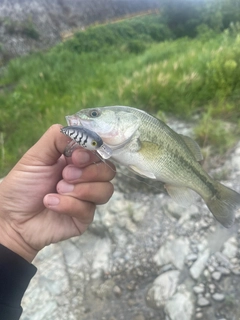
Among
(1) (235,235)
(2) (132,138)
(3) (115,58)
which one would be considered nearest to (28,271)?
(2) (132,138)

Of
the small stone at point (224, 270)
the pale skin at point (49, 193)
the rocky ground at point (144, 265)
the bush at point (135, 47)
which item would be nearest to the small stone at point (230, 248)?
the rocky ground at point (144, 265)

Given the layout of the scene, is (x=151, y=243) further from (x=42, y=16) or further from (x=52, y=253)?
(x=42, y=16)

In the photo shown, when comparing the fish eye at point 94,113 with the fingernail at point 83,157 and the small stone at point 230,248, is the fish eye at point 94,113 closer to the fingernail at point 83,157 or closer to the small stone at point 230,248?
the fingernail at point 83,157

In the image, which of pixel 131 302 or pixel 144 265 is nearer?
pixel 131 302

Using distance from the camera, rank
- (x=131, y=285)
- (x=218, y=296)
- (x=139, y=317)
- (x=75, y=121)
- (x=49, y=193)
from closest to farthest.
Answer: (x=75, y=121) < (x=49, y=193) < (x=218, y=296) < (x=139, y=317) < (x=131, y=285)

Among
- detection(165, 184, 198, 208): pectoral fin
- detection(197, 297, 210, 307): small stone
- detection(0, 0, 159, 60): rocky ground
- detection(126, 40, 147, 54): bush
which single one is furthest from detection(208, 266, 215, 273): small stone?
detection(0, 0, 159, 60): rocky ground

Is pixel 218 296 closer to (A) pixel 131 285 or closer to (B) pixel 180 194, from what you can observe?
(A) pixel 131 285

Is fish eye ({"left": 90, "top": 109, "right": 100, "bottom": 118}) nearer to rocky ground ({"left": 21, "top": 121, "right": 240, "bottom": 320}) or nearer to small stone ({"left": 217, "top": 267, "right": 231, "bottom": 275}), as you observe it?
rocky ground ({"left": 21, "top": 121, "right": 240, "bottom": 320})

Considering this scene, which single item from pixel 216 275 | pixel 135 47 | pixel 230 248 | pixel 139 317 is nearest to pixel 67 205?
pixel 139 317
